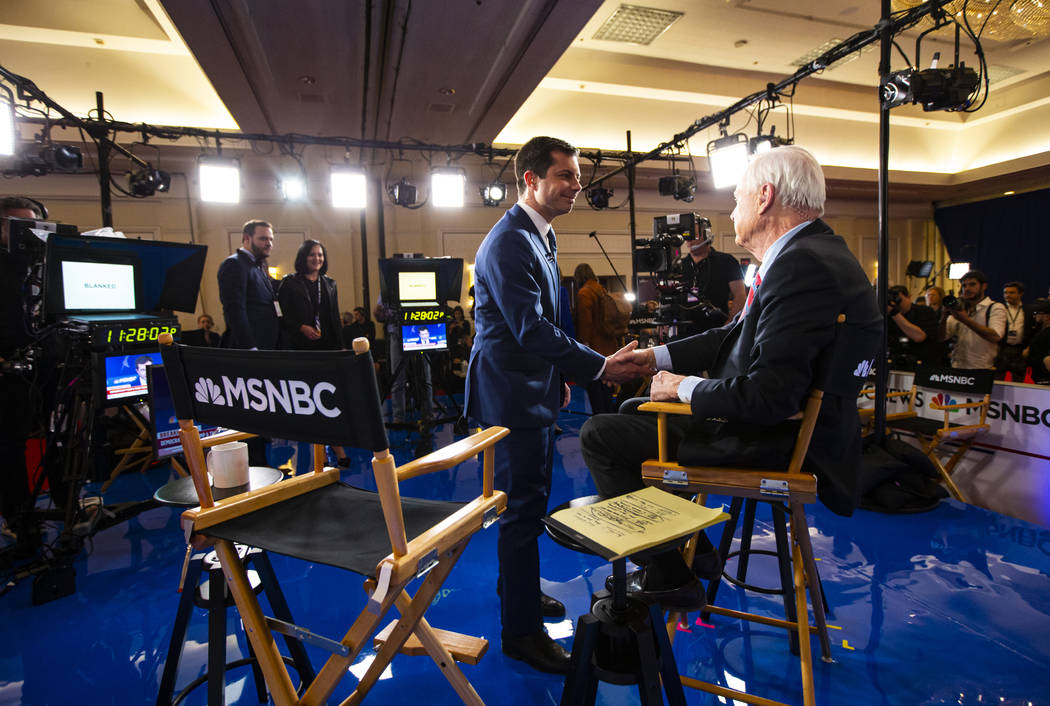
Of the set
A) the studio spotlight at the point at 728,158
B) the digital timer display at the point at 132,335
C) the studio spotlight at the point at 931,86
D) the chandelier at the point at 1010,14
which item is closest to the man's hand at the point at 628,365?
the digital timer display at the point at 132,335

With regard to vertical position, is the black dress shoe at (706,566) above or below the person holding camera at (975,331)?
below

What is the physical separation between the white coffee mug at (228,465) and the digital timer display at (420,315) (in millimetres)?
2958

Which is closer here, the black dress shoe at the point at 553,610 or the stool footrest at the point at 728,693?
the stool footrest at the point at 728,693

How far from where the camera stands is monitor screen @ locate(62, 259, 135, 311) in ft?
8.03

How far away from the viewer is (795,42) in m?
6.95

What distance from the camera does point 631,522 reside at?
3.17 ft

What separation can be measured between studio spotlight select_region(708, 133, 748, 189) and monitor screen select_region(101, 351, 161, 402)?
5.29 metres

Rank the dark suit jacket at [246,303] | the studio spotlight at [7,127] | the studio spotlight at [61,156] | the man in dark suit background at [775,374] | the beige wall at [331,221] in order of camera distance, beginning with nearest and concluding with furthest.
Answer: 1. the man in dark suit background at [775,374]
2. the dark suit jacket at [246,303]
3. the studio spotlight at [7,127]
4. the studio spotlight at [61,156]
5. the beige wall at [331,221]

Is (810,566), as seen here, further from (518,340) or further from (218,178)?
(218,178)

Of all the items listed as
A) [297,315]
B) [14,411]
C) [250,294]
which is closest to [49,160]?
[250,294]

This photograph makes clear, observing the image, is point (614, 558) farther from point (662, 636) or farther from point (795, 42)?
point (795, 42)

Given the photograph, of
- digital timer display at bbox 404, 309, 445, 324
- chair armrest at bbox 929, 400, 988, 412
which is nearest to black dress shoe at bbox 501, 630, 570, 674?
chair armrest at bbox 929, 400, 988, 412

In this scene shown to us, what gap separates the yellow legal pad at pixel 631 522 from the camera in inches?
34.2

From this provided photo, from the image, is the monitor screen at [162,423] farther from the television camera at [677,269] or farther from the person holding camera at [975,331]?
the person holding camera at [975,331]
